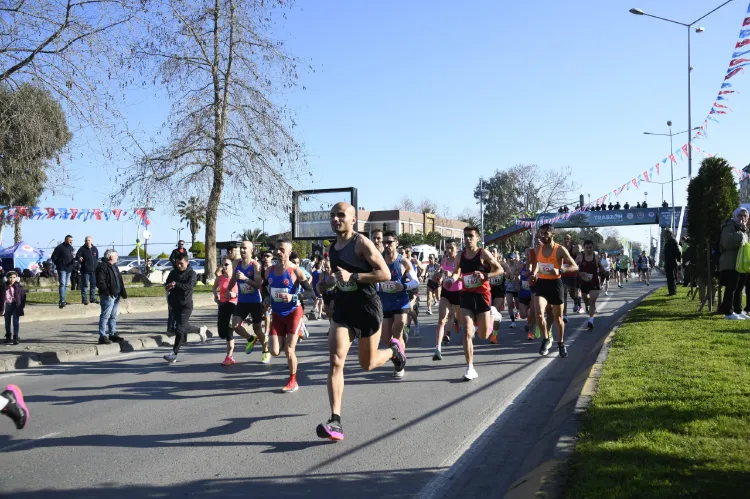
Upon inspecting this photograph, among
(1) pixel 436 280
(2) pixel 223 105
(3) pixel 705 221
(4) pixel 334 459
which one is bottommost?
(4) pixel 334 459

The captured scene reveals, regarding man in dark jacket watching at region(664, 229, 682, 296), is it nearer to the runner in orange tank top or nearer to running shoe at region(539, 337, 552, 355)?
running shoe at region(539, 337, 552, 355)

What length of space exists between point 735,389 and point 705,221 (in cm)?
931

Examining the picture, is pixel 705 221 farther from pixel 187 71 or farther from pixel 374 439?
pixel 187 71

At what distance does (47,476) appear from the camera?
16.2ft

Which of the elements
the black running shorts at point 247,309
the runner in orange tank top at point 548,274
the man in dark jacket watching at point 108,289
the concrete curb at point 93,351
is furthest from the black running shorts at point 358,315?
the man in dark jacket watching at point 108,289

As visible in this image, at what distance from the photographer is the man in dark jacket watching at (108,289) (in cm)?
1283

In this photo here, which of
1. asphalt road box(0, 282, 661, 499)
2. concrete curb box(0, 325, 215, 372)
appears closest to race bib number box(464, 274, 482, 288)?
asphalt road box(0, 282, 661, 499)

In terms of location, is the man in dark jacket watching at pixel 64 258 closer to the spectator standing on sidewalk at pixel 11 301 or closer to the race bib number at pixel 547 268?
the spectator standing on sidewalk at pixel 11 301

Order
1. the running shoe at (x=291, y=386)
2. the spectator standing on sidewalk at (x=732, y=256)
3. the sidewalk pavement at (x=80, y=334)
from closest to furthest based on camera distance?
the running shoe at (x=291, y=386) → the sidewalk pavement at (x=80, y=334) → the spectator standing on sidewalk at (x=732, y=256)

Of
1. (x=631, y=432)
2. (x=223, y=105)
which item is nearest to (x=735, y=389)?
(x=631, y=432)

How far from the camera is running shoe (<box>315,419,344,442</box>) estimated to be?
569 cm

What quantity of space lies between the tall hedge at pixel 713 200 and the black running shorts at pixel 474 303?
7.47 m

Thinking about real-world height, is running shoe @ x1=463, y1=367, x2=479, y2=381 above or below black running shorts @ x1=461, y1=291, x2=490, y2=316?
below

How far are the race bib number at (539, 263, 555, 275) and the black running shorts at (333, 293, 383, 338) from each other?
188 inches
